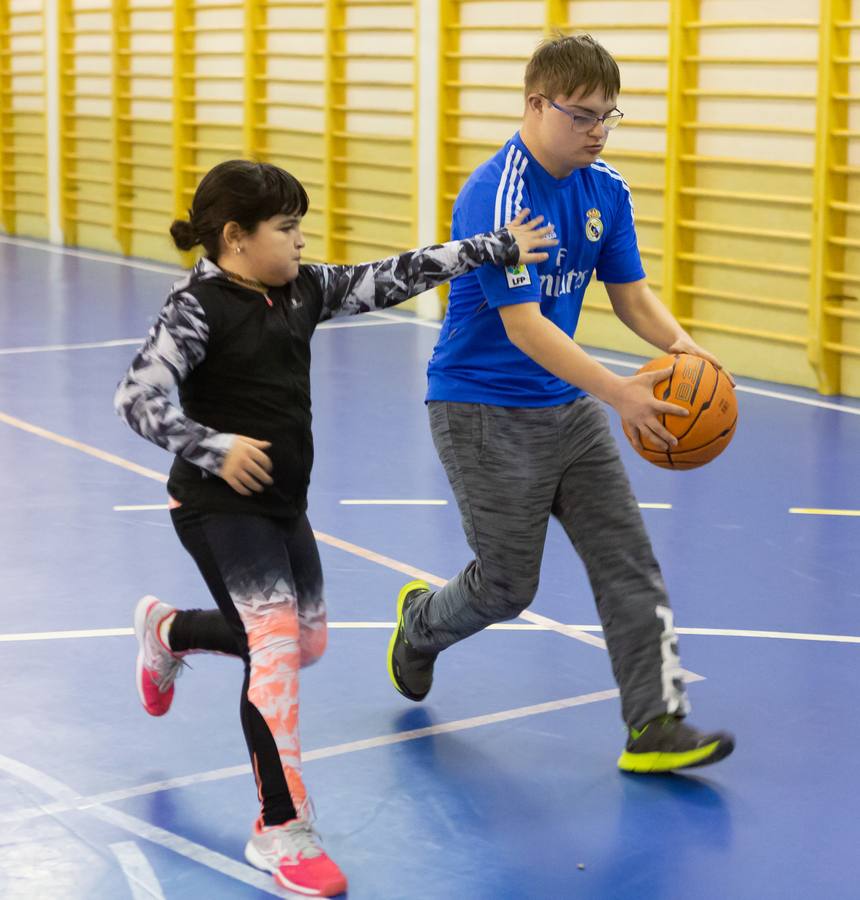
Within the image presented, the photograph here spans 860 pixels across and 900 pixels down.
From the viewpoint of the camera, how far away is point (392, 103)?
Answer: 11.3m

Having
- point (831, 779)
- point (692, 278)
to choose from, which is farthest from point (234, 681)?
point (692, 278)

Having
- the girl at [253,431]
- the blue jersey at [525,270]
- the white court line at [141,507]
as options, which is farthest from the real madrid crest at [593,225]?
the white court line at [141,507]

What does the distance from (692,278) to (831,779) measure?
5976 millimetres

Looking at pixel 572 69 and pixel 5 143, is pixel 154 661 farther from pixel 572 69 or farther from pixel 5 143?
pixel 5 143

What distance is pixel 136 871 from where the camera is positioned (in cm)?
300

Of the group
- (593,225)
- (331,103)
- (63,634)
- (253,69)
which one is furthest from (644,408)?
(253,69)

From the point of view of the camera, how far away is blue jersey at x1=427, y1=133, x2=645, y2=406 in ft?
11.0

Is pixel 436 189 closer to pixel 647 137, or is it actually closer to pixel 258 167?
pixel 647 137

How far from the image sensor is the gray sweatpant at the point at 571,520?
3.45 m

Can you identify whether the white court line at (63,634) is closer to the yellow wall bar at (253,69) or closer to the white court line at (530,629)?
the white court line at (530,629)

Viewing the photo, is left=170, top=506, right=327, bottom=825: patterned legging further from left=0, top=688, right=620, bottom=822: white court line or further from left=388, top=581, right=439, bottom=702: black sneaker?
left=388, top=581, right=439, bottom=702: black sneaker

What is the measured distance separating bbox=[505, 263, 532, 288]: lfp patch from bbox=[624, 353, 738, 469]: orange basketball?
14.7 inches

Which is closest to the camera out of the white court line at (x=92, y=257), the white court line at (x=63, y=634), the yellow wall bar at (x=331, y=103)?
the white court line at (x=63, y=634)

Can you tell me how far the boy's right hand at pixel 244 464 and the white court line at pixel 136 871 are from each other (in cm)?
76
